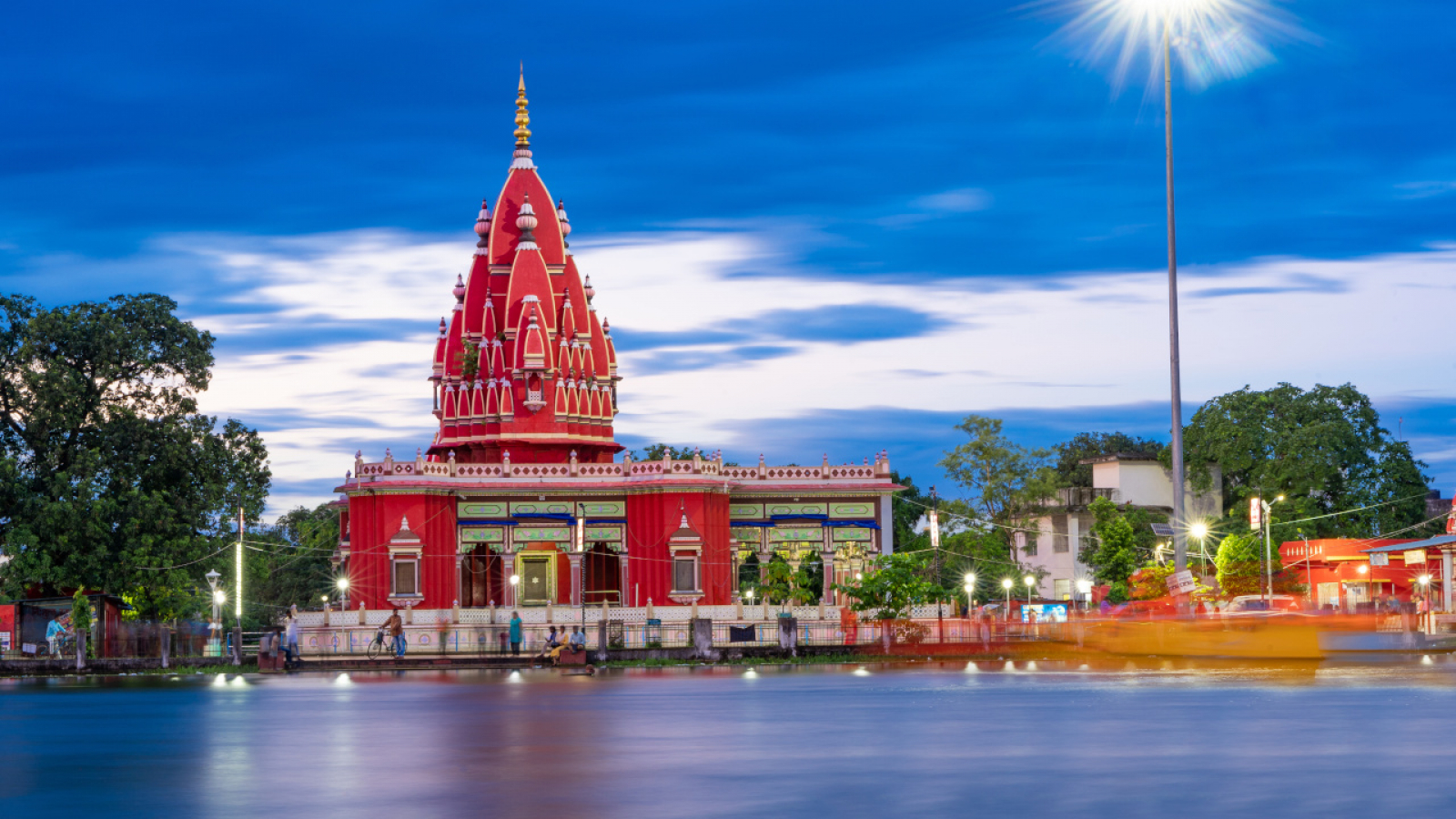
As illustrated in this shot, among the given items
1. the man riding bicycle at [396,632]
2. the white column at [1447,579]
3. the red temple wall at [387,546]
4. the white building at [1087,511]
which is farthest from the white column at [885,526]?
the man riding bicycle at [396,632]

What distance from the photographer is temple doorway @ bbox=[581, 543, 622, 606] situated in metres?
69.0

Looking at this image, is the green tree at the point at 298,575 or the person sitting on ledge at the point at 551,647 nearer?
the person sitting on ledge at the point at 551,647

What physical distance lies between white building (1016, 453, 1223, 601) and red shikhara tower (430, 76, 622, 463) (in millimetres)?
27950

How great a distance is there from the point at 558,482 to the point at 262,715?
38.2 m

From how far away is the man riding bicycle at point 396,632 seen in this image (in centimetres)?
4788

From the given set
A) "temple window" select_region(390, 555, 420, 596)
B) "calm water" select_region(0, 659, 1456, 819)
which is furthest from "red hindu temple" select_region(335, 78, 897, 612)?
"calm water" select_region(0, 659, 1456, 819)

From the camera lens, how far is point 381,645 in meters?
49.3

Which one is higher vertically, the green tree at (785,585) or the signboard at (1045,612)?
the green tree at (785,585)

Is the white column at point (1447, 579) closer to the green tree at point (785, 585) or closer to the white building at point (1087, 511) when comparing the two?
the white building at point (1087, 511)

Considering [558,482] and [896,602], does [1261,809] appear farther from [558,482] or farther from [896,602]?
[558,482]

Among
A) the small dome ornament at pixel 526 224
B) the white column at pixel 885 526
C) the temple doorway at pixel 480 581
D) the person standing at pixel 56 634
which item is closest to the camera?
the person standing at pixel 56 634

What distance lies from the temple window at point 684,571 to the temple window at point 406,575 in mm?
9547

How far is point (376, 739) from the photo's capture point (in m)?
20.8

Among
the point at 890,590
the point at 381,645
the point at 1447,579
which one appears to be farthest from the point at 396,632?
the point at 1447,579
